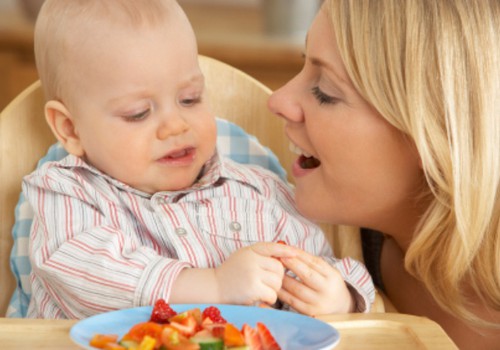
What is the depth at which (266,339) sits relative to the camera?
105 cm

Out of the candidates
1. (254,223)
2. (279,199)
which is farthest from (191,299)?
(279,199)

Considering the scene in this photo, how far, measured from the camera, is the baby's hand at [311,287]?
1.31 meters

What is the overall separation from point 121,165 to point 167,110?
12cm

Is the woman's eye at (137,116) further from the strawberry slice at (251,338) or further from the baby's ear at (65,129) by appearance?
the strawberry slice at (251,338)

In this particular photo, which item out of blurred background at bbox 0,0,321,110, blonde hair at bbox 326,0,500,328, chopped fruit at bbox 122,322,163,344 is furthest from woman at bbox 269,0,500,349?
blurred background at bbox 0,0,321,110

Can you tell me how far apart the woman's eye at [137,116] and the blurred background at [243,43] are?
2065 mm

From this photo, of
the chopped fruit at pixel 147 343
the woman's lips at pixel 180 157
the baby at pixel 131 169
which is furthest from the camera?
the woman's lips at pixel 180 157

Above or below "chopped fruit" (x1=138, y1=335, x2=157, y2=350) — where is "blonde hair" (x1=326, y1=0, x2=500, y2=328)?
above

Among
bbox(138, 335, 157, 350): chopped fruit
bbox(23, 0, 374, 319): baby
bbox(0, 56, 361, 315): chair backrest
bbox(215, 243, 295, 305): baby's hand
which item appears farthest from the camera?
bbox(0, 56, 361, 315): chair backrest

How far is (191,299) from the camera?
1294 mm

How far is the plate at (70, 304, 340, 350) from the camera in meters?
1.07

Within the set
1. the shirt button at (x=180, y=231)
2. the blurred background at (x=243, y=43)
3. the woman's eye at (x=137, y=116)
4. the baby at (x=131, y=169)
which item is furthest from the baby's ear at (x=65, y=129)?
the blurred background at (x=243, y=43)

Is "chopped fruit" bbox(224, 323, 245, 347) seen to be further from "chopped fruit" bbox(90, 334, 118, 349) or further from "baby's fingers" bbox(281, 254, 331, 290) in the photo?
"baby's fingers" bbox(281, 254, 331, 290)

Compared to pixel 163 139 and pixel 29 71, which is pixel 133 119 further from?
pixel 29 71
